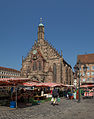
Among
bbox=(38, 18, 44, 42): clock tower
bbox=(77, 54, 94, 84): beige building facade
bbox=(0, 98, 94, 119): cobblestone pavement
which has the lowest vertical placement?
bbox=(0, 98, 94, 119): cobblestone pavement

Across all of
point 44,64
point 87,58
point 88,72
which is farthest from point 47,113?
point 87,58

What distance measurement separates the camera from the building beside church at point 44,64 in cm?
4206

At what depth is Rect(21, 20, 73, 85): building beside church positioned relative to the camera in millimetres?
42062

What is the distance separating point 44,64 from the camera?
44.2m

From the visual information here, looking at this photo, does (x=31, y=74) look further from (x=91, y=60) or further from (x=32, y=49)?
(x=91, y=60)

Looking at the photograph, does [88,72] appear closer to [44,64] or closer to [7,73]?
[44,64]

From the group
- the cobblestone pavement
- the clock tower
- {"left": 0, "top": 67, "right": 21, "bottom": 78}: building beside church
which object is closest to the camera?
the cobblestone pavement

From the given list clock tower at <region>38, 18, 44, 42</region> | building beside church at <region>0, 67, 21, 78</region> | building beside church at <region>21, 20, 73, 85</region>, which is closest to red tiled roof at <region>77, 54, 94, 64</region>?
building beside church at <region>21, 20, 73, 85</region>

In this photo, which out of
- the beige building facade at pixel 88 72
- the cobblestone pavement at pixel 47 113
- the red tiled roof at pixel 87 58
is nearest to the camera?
the cobblestone pavement at pixel 47 113

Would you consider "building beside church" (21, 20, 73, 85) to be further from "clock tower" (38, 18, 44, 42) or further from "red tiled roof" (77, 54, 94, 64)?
"red tiled roof" (77, 54, 94, 64)

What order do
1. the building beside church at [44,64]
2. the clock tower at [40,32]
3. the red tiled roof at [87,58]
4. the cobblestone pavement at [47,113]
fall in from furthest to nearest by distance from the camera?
the red tiled roof at [87,58]
the clock tower at [40,32]
the building beside church at [44,64]
the cobblestone pavement at [47,113]

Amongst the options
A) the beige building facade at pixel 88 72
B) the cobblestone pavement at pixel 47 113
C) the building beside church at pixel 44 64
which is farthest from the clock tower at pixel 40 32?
the cobblestone pavement at pixel 47 113

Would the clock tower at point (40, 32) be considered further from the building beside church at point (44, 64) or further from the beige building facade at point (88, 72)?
the beige building facade at point (88, 72)

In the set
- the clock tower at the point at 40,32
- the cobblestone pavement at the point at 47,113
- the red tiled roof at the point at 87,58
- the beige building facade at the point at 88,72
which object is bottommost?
the cobblestone pavement at the point at 47,113
